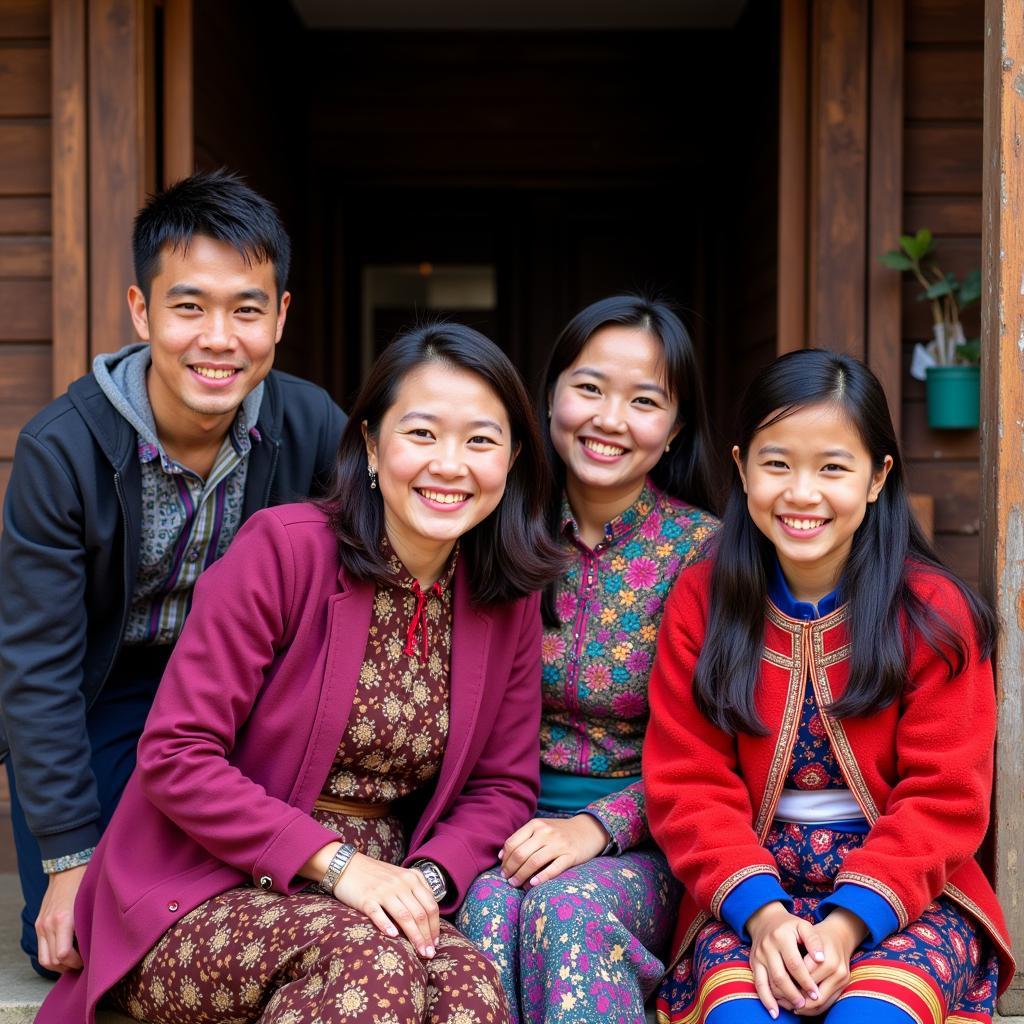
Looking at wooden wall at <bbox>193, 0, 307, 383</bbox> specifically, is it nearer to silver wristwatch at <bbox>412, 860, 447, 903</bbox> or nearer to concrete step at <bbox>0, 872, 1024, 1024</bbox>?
concrete step at <bbox>0, 872, 1024, 1024</bbox>

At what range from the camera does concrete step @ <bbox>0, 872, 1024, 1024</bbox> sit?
2.00m

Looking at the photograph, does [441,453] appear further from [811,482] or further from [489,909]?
[489,909]

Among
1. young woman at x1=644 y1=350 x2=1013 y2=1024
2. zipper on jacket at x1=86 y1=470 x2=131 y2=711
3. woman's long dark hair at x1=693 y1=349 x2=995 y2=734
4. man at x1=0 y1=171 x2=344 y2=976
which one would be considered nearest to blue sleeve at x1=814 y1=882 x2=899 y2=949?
young woman at x1=644 y1=350 x2=1013 y2=1024

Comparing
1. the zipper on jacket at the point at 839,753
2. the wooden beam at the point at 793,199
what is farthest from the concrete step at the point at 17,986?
the wooden beam at the point at 793,199

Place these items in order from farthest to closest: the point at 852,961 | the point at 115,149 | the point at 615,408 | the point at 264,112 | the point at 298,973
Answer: the point at 264,112 → the point at 115,149 → the point at 615,408 → the point at 852,961 → the point at 298,973

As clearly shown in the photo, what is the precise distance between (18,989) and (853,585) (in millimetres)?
1557

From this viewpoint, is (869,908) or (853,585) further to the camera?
(853,585)

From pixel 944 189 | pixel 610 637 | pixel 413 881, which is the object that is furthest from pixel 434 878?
pixel 944 189

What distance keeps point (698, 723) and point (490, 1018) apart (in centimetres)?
59

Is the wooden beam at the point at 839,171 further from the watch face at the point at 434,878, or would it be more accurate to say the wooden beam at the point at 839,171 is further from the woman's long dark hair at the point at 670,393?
the watch face at the point at 434,878

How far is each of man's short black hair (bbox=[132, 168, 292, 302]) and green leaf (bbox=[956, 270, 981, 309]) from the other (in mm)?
1783

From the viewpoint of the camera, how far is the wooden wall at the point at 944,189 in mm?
3246

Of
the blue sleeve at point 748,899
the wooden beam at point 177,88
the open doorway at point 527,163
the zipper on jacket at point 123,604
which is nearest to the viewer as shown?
the blue sleeve at point 748,899

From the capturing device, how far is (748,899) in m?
1.78
